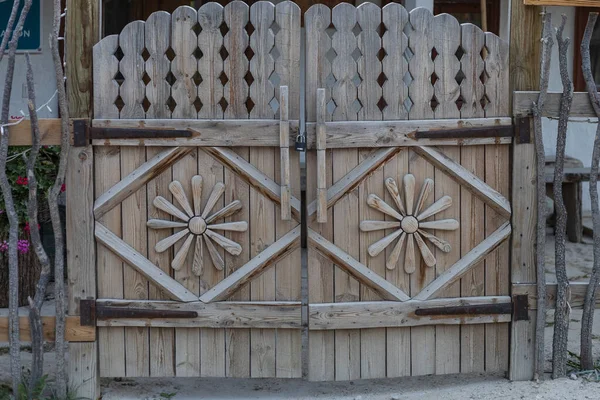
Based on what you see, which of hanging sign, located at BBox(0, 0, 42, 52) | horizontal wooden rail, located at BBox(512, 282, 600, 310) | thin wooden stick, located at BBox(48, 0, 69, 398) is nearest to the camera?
thin wooden stick, located at BBox(48, 0, 69, 398)

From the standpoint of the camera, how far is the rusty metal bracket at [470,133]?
4.52 meters

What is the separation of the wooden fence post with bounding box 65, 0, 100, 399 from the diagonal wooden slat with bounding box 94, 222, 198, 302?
0.07m

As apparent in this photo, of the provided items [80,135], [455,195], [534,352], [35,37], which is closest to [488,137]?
[455,195]

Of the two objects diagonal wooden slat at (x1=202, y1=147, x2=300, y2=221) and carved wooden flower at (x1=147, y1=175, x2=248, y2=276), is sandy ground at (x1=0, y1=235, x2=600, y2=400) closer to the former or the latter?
carved wooden flower at (x1=147, y1=175, x2=248, y2=276)

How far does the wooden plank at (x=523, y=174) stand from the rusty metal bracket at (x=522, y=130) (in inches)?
1.1

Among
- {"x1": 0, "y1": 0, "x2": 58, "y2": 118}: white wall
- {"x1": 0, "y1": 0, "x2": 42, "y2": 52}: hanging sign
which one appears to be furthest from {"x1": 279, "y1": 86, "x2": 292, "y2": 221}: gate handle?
{"x1": 0, "y1": 0, "x2": 42, "y2": 52}: hanging sign

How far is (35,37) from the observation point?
901 cm

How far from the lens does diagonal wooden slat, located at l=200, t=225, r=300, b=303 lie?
4.53 metres

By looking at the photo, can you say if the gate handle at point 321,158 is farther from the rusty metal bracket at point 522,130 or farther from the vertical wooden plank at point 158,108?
the rusty metal bracket at point 522,130

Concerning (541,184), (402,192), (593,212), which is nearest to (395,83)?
(402,192)

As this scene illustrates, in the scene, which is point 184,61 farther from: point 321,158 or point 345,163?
point 345,163

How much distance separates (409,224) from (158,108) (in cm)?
142

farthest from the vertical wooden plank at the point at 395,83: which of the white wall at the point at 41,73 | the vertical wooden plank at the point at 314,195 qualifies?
the white wall at the point at 41,73

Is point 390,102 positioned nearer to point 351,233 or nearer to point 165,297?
point 351,233
